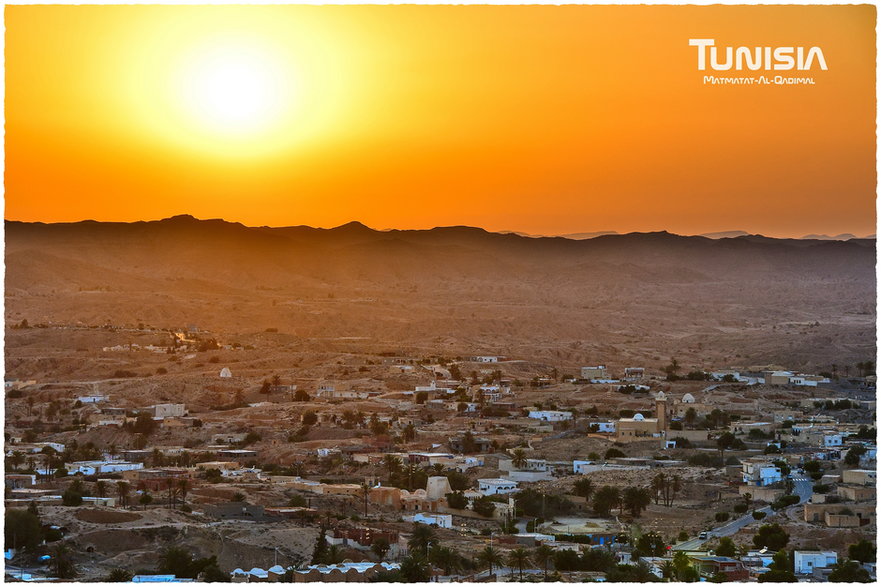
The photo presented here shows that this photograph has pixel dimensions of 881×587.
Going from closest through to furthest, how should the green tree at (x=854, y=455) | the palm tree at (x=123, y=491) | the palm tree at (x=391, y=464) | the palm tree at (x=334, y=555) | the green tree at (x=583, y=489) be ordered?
the palm tree at (x=334, y=555) < the palm tree at (x=123, y=491) < the green tree at (x=583, y=489) < the green tree at (x=854, y=455) < the palm tree at (x=391, y=464)

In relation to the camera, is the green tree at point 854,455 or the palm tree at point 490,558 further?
the green tree at point 854,455

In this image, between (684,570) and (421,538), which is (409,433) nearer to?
(421,538)

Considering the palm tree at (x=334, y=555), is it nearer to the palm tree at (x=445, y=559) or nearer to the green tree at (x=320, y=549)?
the green tree at (x=320, y=549)

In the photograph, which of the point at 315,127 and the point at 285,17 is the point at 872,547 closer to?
the point at 285,17

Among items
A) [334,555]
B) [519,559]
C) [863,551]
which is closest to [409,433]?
[334,555]

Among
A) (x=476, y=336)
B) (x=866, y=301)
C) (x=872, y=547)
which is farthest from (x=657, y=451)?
(x=866, y=301)

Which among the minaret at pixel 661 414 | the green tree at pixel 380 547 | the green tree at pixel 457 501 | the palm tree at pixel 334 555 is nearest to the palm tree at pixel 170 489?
the green tree at pixel 457 501

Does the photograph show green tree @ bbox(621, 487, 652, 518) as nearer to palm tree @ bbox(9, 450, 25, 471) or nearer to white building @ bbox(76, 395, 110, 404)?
palm tree @ bbox(9, 450, 25, 471)
